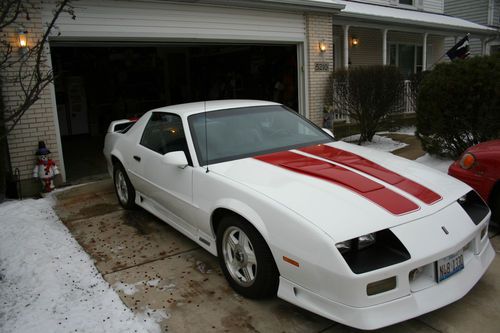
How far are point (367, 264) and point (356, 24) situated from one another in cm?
1080

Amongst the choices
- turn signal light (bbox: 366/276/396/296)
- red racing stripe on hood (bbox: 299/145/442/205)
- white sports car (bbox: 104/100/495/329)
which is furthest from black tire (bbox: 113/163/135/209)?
turn signal light (bbox: 366/276/396/296)

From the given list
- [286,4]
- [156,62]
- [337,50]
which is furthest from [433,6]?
[156,62]

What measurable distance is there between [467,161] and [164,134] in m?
3.15

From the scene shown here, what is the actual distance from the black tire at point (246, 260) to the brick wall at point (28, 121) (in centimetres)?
445

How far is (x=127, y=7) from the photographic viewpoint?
23.8ft

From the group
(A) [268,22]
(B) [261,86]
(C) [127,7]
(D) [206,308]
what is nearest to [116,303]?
(D) [206,308]

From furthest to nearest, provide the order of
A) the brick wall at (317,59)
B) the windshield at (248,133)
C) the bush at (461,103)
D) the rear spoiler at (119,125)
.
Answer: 1. the brick wall at (317,59)
2. the rear spoiler at (119,125)
3. the bush at (461,103)
4. the windshield at (248,133)

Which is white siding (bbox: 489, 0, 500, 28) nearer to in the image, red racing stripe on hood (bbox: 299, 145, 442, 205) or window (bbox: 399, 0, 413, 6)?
window (bbox: 399, 0, 413, 6)

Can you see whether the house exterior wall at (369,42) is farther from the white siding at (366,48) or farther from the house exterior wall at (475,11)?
the house exterior wall at (475,11)

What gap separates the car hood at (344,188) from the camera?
2639mm

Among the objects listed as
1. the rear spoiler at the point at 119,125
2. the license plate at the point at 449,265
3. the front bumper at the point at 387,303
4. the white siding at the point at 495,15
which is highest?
the white siding at the point at 495,15

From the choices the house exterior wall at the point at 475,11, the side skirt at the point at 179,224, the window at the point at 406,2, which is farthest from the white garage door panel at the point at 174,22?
the house exterior wall at the point at 475,11

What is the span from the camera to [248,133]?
4062mm

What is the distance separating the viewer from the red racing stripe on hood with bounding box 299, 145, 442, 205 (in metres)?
3.01
